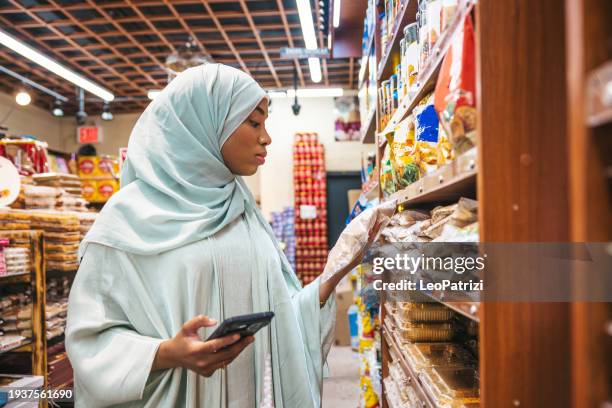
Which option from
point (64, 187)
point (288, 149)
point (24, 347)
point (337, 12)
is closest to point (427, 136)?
point (337, 12)

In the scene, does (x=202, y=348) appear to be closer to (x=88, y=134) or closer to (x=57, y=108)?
(x=57, y=108)

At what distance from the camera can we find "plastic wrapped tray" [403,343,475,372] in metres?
1.41

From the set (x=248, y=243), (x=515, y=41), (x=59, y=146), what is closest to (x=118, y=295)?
(x=248, y=243)

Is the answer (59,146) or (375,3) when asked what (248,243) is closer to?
(375,3)

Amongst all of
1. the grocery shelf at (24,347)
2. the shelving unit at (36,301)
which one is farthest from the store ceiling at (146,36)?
the grocery shelf at (24,347)

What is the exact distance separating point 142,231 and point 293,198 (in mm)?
7473

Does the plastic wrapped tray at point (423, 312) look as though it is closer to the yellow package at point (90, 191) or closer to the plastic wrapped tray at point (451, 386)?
the plastic wrapped tray at point (451, 386)

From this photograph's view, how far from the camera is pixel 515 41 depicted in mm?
737

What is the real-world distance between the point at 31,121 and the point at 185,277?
9350 mm

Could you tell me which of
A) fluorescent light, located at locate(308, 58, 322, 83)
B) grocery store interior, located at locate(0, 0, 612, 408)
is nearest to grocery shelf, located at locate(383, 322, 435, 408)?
grocery store interior, located at locate(0, 0, 612, 408)

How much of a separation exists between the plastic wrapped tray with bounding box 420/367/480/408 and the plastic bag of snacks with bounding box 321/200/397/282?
42 centimetres

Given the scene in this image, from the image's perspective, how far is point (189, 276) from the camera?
141 cm

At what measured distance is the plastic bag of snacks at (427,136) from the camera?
1.25 metres

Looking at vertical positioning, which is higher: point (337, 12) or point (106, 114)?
point (106, 114)
